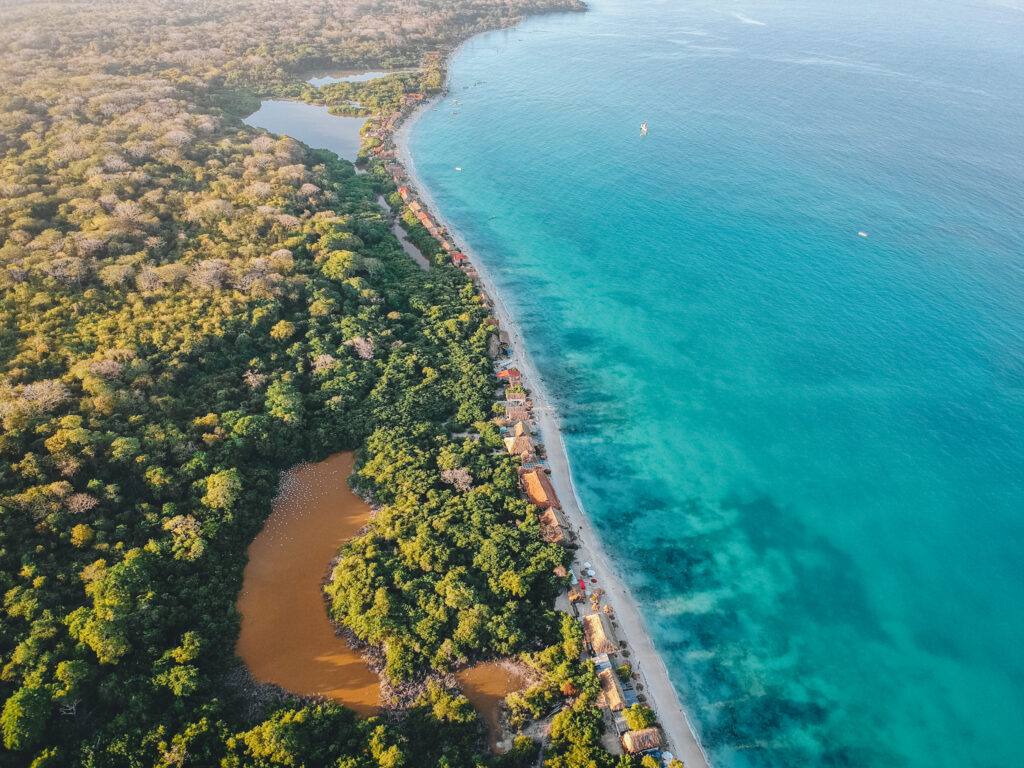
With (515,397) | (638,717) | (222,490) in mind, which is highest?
(222,490)

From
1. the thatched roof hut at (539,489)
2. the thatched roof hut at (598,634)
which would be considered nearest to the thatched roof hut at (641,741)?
the thatched roof hut at (598,634)

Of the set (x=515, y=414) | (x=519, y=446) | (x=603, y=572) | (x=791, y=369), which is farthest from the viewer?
(x=791, y=369)

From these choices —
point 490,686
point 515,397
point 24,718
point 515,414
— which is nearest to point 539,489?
point 515,414

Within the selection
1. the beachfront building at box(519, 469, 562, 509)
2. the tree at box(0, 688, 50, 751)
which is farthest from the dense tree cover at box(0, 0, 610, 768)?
the beachfront building at box(519, 469, 562, 509)

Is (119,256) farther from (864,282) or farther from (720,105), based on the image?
(720,105)

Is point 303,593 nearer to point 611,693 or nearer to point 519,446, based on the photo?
point 519,446

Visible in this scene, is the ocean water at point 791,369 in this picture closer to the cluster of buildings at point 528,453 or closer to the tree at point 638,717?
the cluster of buildings at point 528,453

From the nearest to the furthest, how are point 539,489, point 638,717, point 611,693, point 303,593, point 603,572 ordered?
point 638,717 < point 611,693 < point 303,593 < point 603,572 < point 539,489
